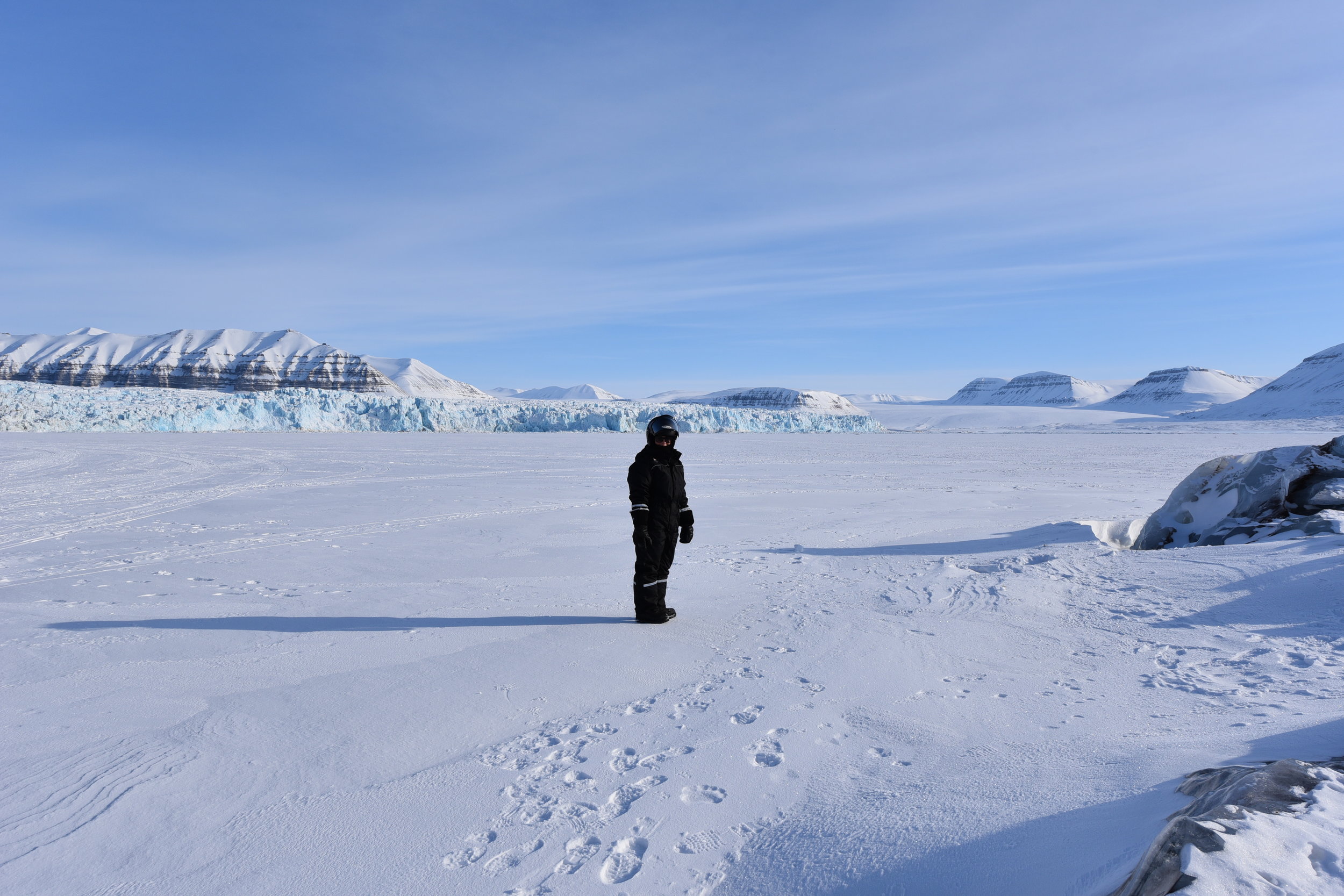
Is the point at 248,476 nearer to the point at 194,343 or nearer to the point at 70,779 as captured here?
the point at 70,779

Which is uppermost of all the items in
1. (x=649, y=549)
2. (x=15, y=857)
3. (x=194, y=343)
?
(x=194, y=343)

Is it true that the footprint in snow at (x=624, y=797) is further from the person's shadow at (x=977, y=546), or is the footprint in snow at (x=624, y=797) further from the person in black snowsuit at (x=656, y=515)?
the person's shadow at (x=977, y=546)

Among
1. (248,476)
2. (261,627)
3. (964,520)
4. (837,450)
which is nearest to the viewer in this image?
(261,627)

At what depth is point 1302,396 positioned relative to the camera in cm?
9619

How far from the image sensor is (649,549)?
461 centimetres

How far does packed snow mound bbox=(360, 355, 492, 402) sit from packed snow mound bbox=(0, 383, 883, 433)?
6989 centimetres

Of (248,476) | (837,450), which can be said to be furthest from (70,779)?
(837,450)

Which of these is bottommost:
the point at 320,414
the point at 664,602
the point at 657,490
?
the point at 664,602

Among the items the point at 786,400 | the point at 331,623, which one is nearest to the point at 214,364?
the point at 786,400

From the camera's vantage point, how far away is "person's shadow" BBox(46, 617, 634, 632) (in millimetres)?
4520

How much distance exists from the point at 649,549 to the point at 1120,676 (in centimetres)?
262

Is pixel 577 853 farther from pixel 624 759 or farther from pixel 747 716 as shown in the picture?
pixel 747 716

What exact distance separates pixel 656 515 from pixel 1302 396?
12432cm

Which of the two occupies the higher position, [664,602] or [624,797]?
[664,602]
